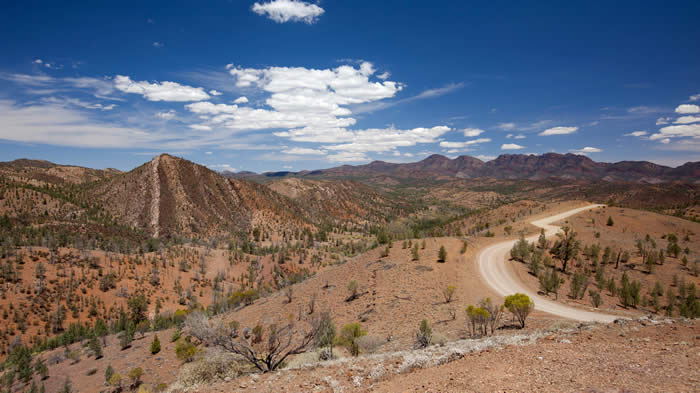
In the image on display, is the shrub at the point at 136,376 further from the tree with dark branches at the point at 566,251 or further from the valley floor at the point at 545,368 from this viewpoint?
the tree with dark branches at the point at 566,251

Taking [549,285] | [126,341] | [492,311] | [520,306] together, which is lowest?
[126,341]

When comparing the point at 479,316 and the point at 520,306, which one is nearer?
the point at 479,316

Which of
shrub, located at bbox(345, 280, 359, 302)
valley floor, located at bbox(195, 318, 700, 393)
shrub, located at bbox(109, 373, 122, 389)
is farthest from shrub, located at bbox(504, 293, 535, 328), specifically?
shrub, located at bbox(109, 373, 122, 389)

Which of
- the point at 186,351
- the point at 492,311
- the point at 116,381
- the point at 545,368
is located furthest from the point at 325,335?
the point at 116,381

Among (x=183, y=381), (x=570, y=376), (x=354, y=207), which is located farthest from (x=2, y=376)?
(x=354, y=207)

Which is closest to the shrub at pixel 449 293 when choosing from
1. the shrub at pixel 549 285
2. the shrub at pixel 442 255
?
the shrub at pixel 442 255

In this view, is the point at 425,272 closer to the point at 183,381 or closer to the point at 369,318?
the point at 369,318

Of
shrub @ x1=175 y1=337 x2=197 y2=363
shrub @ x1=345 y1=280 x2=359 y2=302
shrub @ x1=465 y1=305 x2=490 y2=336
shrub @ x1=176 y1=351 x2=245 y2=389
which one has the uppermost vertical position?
shrub @ x1=465 y1=305 x2=490 y2=336

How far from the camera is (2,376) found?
1047 inches

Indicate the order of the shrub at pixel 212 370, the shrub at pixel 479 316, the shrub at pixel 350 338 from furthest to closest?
the shrub at pixel 479 316, the shrub at pixel 350 338, the shrub at pixel 212 370

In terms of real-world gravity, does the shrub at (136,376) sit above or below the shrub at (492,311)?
below

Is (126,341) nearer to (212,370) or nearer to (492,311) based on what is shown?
(212,370)

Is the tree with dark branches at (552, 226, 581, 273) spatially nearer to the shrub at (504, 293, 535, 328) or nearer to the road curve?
the road curve

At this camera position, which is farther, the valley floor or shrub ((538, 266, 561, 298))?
shrub ((538, 266, 561, 298))
